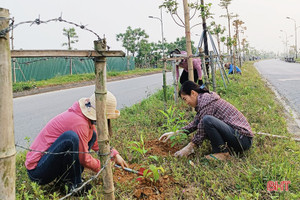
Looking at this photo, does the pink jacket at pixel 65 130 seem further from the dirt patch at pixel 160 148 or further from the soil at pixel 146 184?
→ the dirt patch at pixel 160 148

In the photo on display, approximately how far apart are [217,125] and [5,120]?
2.34 m

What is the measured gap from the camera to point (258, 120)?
4707 mm

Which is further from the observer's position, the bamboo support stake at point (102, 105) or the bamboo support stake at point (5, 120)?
the bamboo support stake at point (102, 105)

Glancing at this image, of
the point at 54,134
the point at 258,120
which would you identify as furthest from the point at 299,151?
the point at 54,134

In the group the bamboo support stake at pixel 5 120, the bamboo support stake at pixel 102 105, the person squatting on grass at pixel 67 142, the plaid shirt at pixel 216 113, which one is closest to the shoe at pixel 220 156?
the plaid shirt at pixel 216 113

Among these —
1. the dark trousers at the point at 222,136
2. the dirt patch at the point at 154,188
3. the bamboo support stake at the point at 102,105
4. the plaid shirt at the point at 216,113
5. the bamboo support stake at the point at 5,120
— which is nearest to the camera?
the bamboo support stake at the point at 5,120

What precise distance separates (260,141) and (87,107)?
8.34 ft

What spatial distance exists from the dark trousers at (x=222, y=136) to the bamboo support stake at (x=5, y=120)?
7.38ft

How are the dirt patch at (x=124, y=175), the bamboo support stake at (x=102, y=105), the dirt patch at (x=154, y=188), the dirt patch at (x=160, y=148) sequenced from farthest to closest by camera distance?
the dirt patch at (x=160, y=148)
the dirt patch at (x=124, y=175)
the dirt patch at (x=154, y=188)
the bamboo support stake at (x=102, y=105)

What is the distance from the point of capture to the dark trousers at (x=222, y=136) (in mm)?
3035

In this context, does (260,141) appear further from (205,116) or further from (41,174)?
(41,174)

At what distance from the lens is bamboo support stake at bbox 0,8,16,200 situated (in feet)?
4.09

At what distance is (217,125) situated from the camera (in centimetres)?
303

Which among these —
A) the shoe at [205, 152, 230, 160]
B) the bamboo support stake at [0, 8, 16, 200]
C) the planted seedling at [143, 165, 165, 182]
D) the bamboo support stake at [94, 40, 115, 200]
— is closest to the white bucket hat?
the bamboo support stake at [94, 40, 115, 200]
